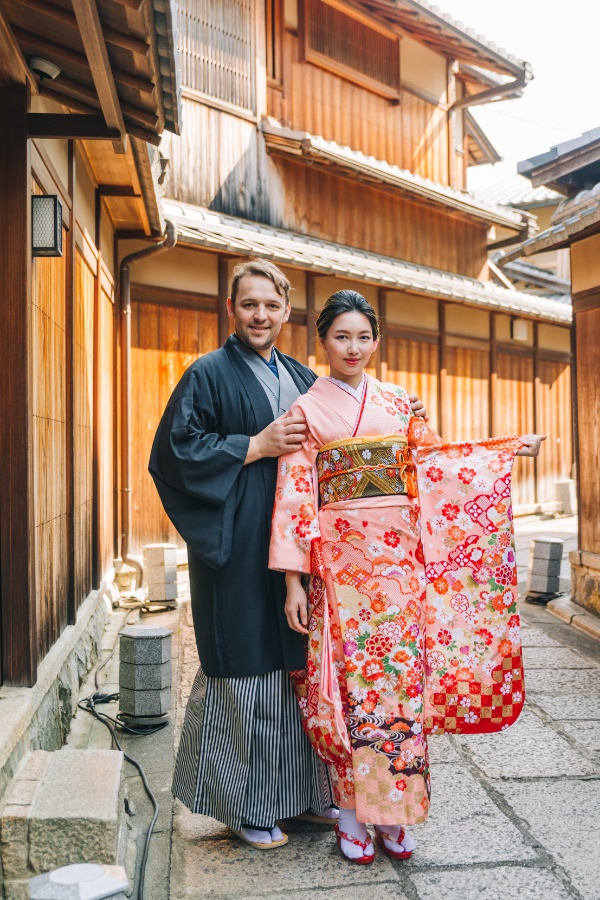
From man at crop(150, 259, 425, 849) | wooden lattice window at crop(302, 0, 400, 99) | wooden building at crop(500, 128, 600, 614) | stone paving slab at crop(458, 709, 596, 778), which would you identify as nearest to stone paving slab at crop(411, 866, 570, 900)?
man at crop(150, 259, 425, 849)

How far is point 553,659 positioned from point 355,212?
7.63m

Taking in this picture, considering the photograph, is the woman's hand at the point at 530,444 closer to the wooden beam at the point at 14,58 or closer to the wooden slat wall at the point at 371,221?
the wooden beam at the point at 14,58

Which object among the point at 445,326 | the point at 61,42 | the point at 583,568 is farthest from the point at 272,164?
the point at 61,42

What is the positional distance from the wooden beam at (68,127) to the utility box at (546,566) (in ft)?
20.0

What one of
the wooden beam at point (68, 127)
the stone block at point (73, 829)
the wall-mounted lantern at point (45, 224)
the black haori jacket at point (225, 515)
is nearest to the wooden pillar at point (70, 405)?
the wall-mounted lantern at point (45, 224)

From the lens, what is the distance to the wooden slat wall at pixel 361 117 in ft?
36.3

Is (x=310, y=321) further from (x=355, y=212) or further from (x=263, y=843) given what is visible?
(x=263, y=843)

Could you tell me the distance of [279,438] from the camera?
10.6 feet

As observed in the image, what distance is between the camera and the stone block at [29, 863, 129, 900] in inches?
73.0

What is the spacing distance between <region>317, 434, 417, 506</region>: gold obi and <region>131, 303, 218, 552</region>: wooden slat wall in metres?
5.76

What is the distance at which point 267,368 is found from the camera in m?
3.57

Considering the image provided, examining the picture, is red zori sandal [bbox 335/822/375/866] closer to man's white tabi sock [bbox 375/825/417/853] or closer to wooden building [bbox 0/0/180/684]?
man's white tabi sock [bbox 375/825/417/853]

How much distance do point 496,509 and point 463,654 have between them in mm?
599

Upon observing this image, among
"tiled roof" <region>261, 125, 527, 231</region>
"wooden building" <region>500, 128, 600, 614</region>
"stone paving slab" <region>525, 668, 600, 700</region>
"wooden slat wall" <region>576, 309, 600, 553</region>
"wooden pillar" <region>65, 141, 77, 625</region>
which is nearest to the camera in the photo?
"wooden pillar" <region>65, 141, 77, 625</region>
